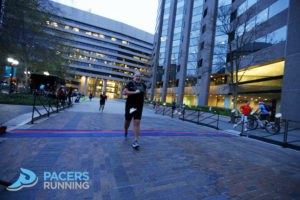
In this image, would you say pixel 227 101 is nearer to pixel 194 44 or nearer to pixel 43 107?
pixel 194 44

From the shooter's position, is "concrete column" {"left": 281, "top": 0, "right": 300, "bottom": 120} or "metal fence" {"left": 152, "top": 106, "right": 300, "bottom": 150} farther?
"concrete column" {"left": 281, "top": 0, "right": 300, "bottom": 120}

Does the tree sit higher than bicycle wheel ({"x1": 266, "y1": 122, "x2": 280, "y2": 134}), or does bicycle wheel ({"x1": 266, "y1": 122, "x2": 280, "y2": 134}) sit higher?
the tree

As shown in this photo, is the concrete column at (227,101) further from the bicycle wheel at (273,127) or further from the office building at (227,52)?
the bicycle wheel at (273,127)

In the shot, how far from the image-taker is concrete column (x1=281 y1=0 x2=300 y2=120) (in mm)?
15127

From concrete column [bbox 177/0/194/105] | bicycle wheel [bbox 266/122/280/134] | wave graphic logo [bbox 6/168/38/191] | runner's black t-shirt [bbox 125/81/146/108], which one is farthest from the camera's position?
concrete column [bbox 177/0/194/105]

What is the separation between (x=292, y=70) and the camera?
15.8 metres

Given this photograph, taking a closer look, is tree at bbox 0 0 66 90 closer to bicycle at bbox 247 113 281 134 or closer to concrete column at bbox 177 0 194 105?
bicycle at bbox 247 113 281 134

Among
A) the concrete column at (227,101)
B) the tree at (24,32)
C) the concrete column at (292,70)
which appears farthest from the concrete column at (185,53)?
the tree at (24,32)

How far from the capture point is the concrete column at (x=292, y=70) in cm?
1513

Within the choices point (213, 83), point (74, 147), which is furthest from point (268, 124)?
point (213, 83)

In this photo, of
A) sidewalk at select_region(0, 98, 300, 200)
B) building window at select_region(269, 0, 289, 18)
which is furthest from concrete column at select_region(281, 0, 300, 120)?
sidewalk at select_region(0, 98, 300, 200)

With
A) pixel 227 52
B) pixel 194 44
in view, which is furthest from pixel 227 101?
pixel 194 44

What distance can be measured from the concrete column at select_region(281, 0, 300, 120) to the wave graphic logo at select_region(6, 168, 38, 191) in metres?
18.5

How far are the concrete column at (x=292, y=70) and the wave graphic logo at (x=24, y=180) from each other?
18.5 meters
